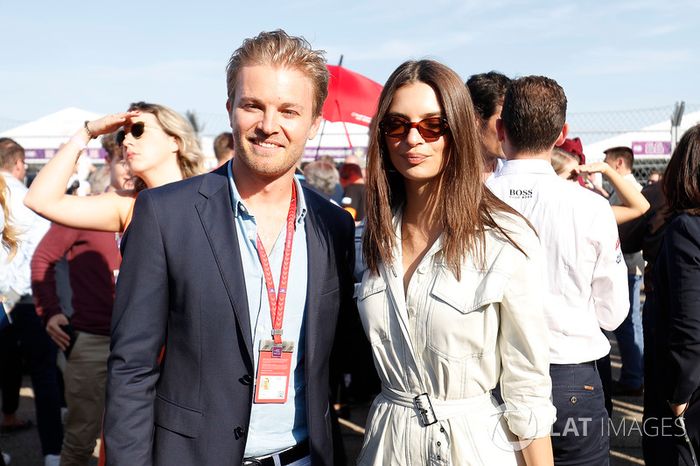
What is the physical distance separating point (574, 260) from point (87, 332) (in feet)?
8.83

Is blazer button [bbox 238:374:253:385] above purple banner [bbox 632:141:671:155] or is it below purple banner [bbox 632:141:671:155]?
below

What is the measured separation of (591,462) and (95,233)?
2.88m

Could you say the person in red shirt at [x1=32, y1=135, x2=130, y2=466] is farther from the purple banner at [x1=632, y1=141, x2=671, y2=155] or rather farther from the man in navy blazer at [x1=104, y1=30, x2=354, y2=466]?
the purple banner at [x1=632, y1=141, x2=671, y2=155]

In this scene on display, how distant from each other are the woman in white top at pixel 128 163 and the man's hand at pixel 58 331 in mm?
1203

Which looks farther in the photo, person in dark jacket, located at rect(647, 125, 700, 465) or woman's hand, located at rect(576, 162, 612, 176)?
woman's hand, located at rect(576, 162, 612, 176)

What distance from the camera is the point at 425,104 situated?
2074 millimetres

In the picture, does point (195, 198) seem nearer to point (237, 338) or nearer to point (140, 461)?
point (237, 338)

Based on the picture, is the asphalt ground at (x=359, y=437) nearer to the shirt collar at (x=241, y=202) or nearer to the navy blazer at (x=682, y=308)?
the navy blazer at (x=682, y=308)

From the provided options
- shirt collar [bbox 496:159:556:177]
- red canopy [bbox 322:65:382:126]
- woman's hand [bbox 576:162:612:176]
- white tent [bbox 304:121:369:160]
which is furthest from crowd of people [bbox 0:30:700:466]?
white tent [bbox 304:121:369:160]

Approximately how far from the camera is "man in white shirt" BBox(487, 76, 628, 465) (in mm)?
2746

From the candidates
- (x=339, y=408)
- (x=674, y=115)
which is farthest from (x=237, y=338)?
(x=674, y=115)

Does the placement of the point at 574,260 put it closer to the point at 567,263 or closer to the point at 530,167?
the point at 567,263

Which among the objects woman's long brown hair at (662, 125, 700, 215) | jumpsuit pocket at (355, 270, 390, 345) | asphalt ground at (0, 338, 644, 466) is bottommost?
asphalt ground at (0, 338, 644, 466)

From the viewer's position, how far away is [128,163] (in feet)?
11.0
